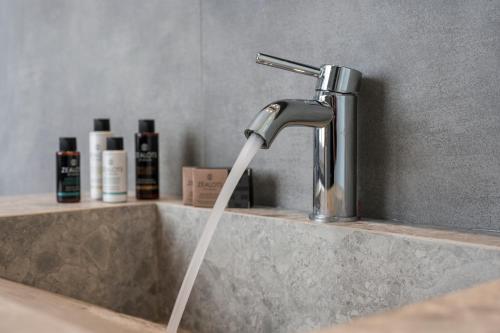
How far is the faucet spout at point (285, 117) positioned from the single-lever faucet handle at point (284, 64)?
0.05 m

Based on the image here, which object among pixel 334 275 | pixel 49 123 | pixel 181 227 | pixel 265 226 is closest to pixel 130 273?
pixel 181 227

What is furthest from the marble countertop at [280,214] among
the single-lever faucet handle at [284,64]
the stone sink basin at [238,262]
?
the single-lever faucet handle at [284,64]

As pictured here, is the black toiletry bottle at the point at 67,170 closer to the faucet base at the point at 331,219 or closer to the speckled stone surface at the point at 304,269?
the speckled stone surface at the point at 304,269

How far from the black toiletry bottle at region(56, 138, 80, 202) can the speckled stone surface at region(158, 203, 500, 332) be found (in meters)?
0.21

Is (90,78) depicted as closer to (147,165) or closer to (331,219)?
(147,165)

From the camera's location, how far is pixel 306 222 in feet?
2.72

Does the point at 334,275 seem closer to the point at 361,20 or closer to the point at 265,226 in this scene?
the point at 265,226

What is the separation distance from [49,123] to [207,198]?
936mm

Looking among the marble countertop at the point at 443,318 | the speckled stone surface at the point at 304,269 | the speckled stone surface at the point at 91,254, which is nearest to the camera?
the marble countertop at the point at 443,318

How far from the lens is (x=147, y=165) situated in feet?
3.78

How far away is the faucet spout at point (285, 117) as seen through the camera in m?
0.72

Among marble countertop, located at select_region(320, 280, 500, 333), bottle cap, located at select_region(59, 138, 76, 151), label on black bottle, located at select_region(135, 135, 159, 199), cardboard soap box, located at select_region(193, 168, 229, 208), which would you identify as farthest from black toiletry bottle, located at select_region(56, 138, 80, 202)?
marble countertop, located at select_region(320, 280, 500, 333)

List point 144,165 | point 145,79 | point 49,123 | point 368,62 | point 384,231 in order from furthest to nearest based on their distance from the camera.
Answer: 1. point 49,123
2. point 145,79
3. point 144,165
4. point 368,62
5. point 384,231

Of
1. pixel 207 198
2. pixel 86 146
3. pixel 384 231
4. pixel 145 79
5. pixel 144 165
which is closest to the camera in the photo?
pixel 384 231
